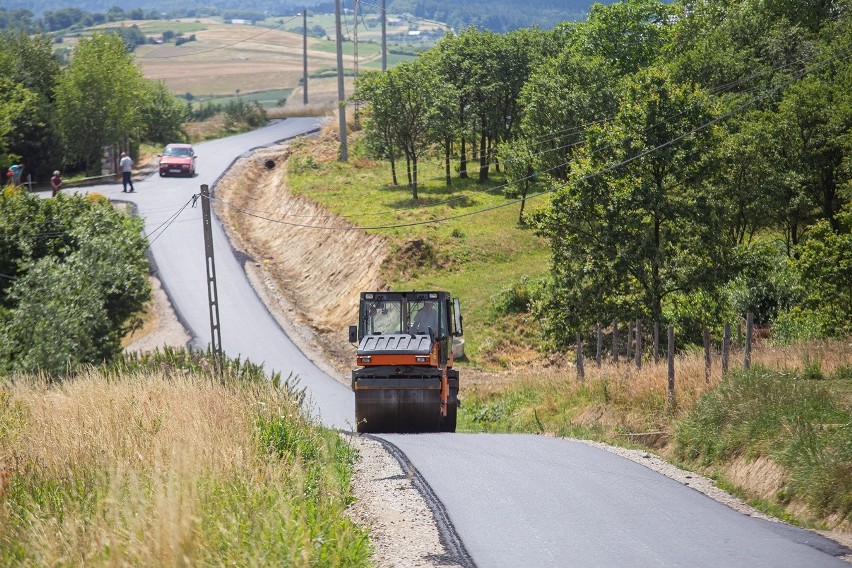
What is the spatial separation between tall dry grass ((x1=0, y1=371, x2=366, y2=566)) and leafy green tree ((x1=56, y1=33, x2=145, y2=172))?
56.3 metres

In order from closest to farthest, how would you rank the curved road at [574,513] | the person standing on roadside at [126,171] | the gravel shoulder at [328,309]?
the curved road at [574,513], the gravel shoulder at [328,309], the person standing on roadside at [126,171]

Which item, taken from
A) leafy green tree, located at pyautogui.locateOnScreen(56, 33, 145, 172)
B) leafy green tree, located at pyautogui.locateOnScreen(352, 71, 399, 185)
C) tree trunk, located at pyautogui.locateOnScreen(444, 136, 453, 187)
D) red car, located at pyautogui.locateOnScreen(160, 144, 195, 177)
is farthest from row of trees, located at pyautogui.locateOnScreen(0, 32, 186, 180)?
tree trunk, located at pyautogui.locateOnScreen(444, 136, 453, 187)

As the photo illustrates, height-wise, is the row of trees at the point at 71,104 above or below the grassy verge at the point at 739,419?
above

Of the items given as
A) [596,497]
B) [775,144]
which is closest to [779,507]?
[596,497]

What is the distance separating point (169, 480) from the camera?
31.2 ft

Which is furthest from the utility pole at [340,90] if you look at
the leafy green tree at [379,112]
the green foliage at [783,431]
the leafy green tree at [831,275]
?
the green foliage at [783,431]

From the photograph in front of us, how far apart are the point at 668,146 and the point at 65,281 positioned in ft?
68.0

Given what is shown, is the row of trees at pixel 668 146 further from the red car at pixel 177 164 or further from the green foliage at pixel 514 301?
the red car at pixel 177 164

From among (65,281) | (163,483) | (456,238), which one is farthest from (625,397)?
(456,238)

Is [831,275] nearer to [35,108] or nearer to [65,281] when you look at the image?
[65,281]

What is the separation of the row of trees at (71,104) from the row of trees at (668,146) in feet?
65.7

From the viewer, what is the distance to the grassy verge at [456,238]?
4006 cm

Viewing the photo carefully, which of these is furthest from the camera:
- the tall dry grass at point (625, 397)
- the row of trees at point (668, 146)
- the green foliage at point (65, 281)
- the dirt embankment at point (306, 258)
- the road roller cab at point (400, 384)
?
the dirt embankment at point (306, 258)

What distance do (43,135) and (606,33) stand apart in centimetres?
3809
